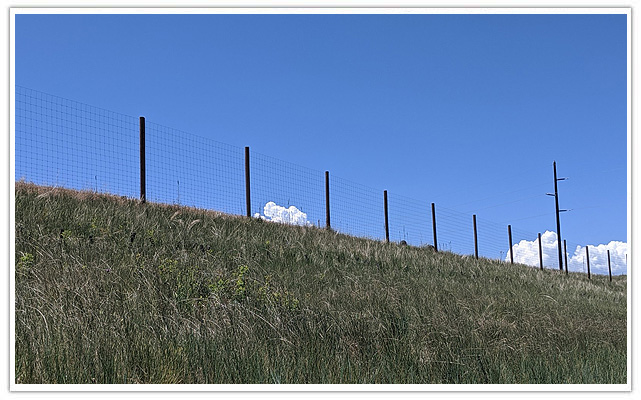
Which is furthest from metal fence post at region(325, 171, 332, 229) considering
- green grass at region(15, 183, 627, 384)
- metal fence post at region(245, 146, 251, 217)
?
green grass at region(15, 183, 627, 384)

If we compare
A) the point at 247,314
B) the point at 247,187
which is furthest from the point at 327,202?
the point at 247,314

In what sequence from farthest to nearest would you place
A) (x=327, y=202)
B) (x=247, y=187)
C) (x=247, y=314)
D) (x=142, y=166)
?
1. (x=327, y=202)
2. (x=247, y=187)
3. (x=142, y=166)
4. (x=247, y=314)

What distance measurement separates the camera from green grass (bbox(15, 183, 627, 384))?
169 inches

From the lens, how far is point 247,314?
6.11 metres

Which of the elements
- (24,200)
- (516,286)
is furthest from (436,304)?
(24,200)

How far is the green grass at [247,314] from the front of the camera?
429 cm

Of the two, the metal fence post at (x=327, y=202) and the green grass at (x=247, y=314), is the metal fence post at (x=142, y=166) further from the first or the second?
the metal fence post at (x=327, y=202)

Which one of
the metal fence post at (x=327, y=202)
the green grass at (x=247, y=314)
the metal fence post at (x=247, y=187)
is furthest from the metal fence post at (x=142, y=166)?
the metal fence post at (x=327, y=202)

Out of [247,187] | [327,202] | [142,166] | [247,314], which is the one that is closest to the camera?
[247,314]

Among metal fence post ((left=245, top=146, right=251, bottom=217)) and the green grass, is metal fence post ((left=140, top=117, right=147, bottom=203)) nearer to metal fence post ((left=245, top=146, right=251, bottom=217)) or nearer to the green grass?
the green grass

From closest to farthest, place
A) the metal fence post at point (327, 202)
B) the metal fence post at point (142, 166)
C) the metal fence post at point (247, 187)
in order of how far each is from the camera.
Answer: the metal fence post at point (142, 166)
the metal fence post at point (247, 187)
the metal fence post at point (327, 202)

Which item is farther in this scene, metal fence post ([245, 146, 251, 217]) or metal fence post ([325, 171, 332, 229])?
metal fence post ([325, 171, 332, 229])

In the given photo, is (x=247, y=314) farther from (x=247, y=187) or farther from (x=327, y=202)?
(x=327, y=202)
